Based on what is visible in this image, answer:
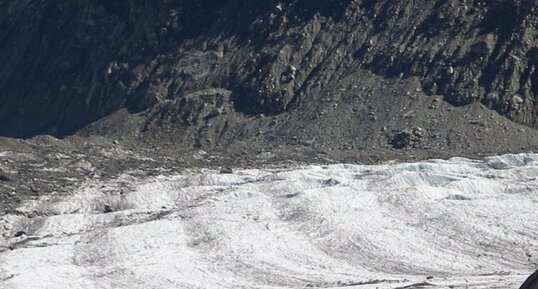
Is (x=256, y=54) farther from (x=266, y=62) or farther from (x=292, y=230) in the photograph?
(x=292, y=230)

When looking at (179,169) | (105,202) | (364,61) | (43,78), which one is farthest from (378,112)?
(43,78)

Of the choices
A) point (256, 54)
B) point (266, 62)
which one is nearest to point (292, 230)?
point (266, 62)

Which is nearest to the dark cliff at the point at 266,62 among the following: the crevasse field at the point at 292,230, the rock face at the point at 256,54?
the rock face at the point at 256,54

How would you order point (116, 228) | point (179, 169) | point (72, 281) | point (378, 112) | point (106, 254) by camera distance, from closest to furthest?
1. point (72, 281)
2. point (106, 254)
3. point (116, 228)
4. point (179, 169)
5. point (378, 112)

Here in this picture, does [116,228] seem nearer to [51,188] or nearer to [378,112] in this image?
[51,188]

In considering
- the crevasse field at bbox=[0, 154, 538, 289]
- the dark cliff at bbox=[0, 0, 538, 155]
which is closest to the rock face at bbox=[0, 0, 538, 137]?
the dark cliff at bbox=[0, 0, 538, 155]

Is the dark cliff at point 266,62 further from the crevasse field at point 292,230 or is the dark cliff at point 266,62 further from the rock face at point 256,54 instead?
the crevasse field at point 292,230
